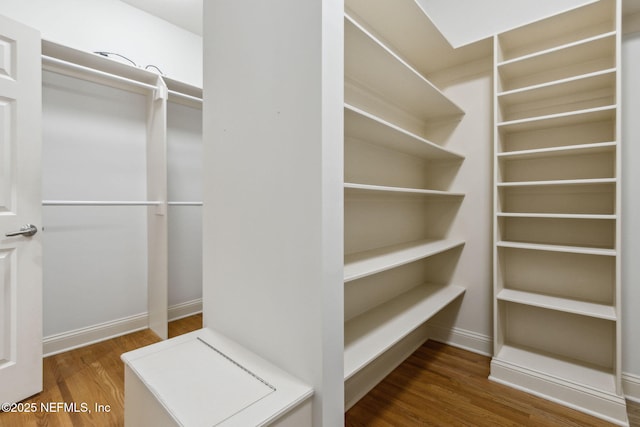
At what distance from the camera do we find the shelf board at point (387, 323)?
1.29 m

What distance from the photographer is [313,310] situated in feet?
3.34

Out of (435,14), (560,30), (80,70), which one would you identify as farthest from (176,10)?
(560,30)

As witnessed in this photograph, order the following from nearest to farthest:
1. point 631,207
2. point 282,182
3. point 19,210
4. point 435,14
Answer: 1. point 282,182
2. point 19,210
3. point 631,207
4. point 435,14

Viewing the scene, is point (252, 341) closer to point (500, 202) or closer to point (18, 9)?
point (500, 202)

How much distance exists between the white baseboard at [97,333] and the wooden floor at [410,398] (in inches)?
2.8

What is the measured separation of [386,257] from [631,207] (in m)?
1.49

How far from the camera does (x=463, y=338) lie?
228cm

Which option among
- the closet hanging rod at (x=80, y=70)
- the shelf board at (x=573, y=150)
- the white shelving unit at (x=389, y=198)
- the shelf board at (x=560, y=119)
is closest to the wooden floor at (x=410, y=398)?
the white shelving unit at (x=389, y=198)

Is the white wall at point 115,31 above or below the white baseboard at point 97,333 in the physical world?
above

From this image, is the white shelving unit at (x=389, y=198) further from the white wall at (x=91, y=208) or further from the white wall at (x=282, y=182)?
the white wall at (x=91, y=208)

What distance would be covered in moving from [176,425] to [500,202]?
2141 millimetres

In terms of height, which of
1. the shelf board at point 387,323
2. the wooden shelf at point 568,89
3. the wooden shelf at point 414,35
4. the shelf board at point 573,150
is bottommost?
the shelf board at point 387,323

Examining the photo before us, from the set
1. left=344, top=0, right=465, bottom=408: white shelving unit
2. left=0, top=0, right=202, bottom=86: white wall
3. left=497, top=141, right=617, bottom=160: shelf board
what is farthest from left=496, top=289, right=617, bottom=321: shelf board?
left=0, top=0, right=202, bottom=86: white wall

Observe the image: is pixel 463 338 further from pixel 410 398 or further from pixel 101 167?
pixel 101 167
